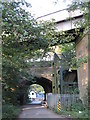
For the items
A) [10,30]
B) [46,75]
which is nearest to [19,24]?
Answer: [10,30]

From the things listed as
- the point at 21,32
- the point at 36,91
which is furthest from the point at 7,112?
the point at 36,91

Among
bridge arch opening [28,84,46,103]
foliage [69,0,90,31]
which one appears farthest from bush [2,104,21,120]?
bridge arch opening [28,84,46,103]

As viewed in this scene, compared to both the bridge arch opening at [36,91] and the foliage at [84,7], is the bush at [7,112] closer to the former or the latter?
the foliage at [84,7]

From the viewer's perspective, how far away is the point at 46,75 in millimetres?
29531

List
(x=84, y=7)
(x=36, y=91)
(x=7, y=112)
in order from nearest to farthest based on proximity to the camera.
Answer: (x=84, y=7)
(x=7, y=112)
(x=36, y=91)

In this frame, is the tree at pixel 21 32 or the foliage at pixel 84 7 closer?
the tree at pixel 21 32

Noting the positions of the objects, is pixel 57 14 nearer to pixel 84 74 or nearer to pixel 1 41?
pixel 84 74

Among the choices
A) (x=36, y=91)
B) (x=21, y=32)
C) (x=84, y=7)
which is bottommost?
(x=36, y=91)

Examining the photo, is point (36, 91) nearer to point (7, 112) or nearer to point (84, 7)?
point (7, 112)

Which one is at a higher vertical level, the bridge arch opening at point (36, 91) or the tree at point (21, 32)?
the tree at point (21, 32)

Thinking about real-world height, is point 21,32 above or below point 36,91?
above

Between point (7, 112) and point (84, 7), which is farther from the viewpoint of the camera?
point (7, 112)

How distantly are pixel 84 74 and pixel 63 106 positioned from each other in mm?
3487

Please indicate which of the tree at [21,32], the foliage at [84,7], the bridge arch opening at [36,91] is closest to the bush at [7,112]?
the tree at [21,32]
